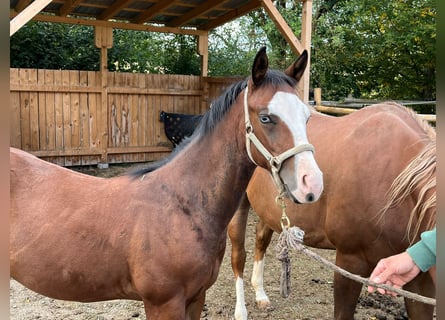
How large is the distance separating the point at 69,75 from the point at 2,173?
8.02m

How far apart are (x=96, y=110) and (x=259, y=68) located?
23.5 feet

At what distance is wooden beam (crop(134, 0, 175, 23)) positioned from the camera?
7664 millimetres

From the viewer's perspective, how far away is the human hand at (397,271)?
4.22 ft

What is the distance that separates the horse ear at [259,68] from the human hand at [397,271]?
916 millimetres

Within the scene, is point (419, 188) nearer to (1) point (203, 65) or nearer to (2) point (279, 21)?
(2) point (279, 21)

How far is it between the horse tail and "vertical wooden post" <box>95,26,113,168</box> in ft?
23.2

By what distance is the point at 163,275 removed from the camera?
188 centimetres

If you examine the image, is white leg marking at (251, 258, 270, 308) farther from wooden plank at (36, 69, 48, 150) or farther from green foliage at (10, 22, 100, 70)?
green foliage at (10, 22, 100, 70)

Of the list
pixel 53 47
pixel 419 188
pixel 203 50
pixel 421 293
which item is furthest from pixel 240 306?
pixel 53 47

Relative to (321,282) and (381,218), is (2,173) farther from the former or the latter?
(321,282)

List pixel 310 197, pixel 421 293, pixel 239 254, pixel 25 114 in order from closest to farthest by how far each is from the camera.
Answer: pixel 310 197
pixel 421 293
pixel 239 254
pixel 25 114

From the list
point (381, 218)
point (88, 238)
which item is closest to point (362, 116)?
point (381, 218)

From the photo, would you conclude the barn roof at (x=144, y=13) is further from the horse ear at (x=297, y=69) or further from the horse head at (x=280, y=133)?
the horse head at (x=280, y=133)

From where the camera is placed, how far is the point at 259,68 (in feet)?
5.92
